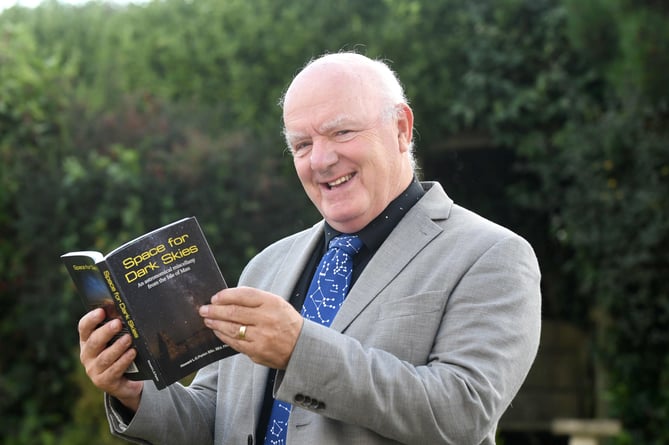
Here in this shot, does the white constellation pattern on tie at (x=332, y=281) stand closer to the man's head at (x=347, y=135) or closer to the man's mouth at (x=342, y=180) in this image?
the man's head at (x=347, y=135)

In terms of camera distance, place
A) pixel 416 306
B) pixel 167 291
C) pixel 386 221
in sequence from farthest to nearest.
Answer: pixel 386 221
pixel 416 306
pixel 167 291

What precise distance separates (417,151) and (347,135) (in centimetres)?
468

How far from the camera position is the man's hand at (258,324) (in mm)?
2016

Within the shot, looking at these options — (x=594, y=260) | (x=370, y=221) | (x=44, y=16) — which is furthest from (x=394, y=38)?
(x=370, y=221)

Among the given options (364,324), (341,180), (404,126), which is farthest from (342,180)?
(364,324)

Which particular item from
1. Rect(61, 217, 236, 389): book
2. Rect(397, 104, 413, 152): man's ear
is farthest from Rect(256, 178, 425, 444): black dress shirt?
Rect(61, 217, 236, 389): book

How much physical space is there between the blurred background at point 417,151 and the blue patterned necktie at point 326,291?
3413mm

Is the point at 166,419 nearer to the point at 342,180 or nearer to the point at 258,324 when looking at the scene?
the point at 258,324

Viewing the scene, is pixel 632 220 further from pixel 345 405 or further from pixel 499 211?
pixel 345 405

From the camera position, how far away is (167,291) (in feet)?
7.04

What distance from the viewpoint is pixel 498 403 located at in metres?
2.17

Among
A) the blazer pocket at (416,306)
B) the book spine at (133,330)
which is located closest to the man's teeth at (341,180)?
the blazer pocket at (416,306)

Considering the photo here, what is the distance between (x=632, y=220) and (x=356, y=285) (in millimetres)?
3878

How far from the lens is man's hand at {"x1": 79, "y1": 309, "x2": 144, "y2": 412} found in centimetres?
228
